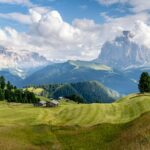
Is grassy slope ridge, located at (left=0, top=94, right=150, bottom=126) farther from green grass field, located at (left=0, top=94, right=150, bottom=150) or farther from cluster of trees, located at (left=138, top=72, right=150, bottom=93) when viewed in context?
green grass field, located at (left=0, top=94, right=150, bottom=150)

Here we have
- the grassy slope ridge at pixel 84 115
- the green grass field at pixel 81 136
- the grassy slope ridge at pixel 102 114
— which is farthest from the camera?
the grassy slope ridge at pixel 84 115

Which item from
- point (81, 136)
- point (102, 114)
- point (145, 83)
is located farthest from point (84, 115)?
point (81, 136)

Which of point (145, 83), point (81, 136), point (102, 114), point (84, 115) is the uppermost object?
point (145, 83)

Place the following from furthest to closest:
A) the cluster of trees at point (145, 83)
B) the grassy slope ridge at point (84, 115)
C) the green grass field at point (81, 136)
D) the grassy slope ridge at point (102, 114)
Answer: the cluster of trees at point (145, 83)
the grassy slope ridge at point (84, 115)
the grassy slope ridge at point (102, 114)
the green grass field at point (81, 136)

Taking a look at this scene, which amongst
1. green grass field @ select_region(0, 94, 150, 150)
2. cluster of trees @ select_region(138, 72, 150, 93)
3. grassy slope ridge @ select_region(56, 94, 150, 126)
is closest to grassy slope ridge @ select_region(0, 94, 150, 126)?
grassy slope ridge @ select_region(56, 94, 150, 126)

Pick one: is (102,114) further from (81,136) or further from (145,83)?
(81,136)

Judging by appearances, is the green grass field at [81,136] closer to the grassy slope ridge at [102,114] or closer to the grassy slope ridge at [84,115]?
the grassy slope ridge at [102,114]

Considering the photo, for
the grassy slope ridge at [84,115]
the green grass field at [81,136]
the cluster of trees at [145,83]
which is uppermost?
the cluster of trees at [145,83]

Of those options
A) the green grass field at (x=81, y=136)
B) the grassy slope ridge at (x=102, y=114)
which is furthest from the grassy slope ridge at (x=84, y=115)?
the green grass field at (x=81, y=136)

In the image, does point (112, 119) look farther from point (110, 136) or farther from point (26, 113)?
point (110, 136)

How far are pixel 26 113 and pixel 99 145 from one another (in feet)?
315

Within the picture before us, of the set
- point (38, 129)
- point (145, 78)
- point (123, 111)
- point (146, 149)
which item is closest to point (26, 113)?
point (123, 111)

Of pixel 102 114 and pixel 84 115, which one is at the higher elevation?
pixel 102 114

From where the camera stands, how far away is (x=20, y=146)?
3016 cm
